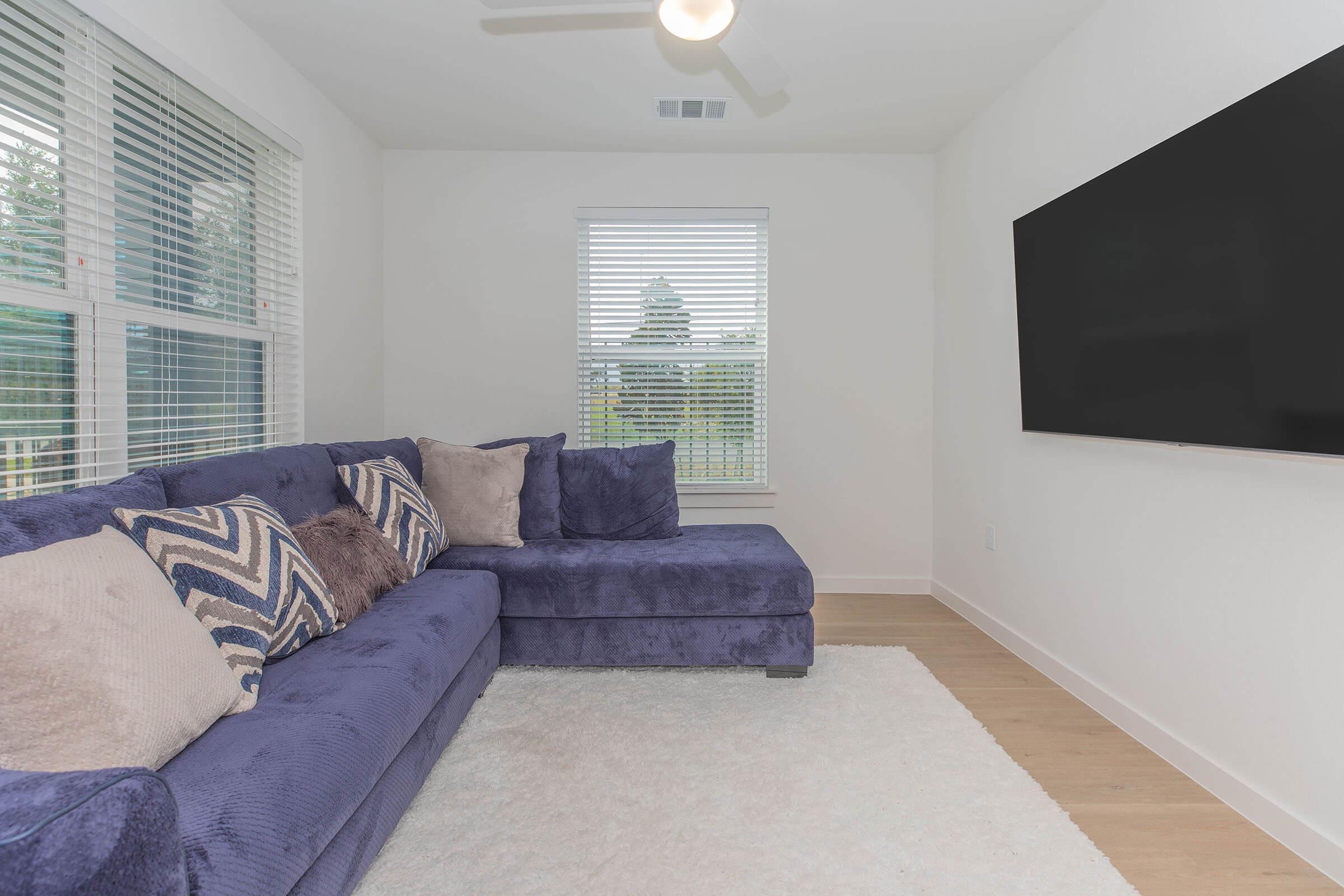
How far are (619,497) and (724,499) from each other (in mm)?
916

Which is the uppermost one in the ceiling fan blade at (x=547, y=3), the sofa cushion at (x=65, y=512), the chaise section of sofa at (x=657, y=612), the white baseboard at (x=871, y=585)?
the ceiling fan blade at (x=547, y=3)

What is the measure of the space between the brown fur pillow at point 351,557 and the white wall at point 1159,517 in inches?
103

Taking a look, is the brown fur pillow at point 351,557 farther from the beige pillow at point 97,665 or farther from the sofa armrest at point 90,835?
the sofa armrest at point 90,835

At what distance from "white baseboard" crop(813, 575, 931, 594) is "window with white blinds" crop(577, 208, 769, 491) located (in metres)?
0.74

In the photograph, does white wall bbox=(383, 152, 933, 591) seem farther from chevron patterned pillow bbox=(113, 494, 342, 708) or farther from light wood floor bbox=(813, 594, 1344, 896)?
chevron patterned pillow bbox=(113, 494, 342, 708)

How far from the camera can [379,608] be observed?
2.14 metres

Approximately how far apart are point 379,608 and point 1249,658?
2.60 meters

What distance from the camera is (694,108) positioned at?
10.9ft

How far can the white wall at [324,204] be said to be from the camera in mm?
2383

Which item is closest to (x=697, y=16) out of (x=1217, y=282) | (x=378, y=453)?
(x=1217, y=282)

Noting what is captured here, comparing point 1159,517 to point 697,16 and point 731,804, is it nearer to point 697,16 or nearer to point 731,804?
point 731,804

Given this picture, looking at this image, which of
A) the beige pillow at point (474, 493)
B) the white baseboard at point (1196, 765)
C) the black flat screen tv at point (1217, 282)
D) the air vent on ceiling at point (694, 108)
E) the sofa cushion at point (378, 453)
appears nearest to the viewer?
the black flat screen tv at point (1217, 282)

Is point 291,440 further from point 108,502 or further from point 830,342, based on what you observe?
point 830,342

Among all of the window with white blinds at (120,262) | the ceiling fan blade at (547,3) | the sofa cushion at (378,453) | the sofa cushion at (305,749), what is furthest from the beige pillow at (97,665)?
the ceiling fan blade at (547,3)
